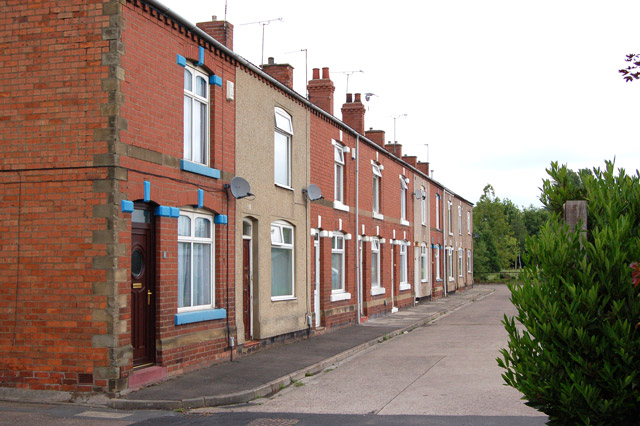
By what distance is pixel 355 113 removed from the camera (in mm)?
27359

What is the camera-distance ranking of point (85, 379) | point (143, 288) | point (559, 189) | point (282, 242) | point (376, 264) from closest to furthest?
point (559, 189) → point (85, 379) → point (143, 288) → point (282, 242) → point (376, 264)

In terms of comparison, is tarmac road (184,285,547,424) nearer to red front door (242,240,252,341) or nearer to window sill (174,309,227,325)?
window sill (174,309,227,325)

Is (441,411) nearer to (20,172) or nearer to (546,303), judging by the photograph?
(546,303)

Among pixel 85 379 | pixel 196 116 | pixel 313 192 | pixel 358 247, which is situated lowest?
pixel 85 379

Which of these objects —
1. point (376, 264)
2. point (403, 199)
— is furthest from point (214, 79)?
point (403, 199)

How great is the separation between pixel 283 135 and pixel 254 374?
7.35 m

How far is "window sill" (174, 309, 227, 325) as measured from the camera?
12172 mm

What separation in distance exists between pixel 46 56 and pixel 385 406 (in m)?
7.52

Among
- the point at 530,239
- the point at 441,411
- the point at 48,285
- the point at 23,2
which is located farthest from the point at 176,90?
the point at 530,239

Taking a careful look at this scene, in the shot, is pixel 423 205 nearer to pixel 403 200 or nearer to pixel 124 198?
pixel 403 200

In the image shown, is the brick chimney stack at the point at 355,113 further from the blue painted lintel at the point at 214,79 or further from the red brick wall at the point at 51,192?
the red brick wall at the point at 51,192

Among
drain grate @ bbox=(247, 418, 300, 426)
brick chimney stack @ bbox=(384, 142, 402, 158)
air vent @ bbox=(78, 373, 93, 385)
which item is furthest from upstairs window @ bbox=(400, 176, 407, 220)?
drain grate @ bbox=(247, 418, 300, 426)

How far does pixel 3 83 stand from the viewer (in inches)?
434

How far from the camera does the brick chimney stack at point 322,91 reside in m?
22.7
